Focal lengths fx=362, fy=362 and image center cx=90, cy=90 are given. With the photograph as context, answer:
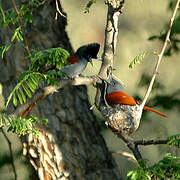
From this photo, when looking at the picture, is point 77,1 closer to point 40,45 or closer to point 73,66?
point 40,45

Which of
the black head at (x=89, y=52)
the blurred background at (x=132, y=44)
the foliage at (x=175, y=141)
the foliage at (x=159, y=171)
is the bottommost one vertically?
the blurred background at (x=132, y=44)

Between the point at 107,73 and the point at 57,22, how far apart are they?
5.04ft

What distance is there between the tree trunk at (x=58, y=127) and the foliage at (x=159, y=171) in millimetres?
1622

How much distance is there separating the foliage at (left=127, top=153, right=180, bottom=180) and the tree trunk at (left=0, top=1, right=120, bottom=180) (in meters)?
1.62

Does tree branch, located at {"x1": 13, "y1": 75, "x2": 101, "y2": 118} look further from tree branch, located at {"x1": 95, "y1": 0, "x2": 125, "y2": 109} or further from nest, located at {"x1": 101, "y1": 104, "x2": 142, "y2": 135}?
nest, located at {"x1": 101, "y1": 104, "x2": 142, "y2": 135}

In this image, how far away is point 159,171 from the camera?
213 cm

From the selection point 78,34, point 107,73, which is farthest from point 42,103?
point 78,34

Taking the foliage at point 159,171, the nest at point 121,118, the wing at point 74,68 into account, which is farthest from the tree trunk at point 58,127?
the foliage at point 159,171

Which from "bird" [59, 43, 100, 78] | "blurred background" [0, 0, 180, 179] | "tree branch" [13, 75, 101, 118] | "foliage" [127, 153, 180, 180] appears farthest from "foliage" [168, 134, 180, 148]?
"blurred background" [0, 0, 180, 179]

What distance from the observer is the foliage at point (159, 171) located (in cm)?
209

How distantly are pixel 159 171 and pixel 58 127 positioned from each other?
178 centimetres

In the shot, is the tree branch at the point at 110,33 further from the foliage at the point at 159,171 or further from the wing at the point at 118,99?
the foliage at the point at 159,171

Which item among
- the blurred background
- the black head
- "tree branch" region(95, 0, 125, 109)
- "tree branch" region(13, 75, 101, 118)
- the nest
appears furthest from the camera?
the blurred background

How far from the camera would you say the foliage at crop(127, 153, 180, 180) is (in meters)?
2.09
